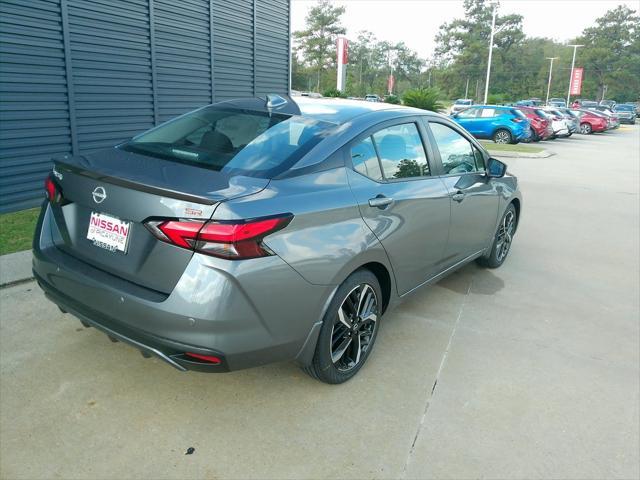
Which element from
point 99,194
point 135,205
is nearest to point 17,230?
point 99,194

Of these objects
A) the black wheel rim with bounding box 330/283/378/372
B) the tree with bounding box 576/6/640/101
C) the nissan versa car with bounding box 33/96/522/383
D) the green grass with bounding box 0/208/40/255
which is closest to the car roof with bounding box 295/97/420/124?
the nissan versa car with bounding box 33/96/522/383

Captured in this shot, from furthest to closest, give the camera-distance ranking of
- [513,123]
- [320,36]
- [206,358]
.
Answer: [320,36], [513,123], [206,358]

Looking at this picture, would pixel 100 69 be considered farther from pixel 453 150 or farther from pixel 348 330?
pixel 348 330

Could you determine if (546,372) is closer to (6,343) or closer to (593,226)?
(6,343)

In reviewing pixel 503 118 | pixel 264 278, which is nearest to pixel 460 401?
pixel 264 278

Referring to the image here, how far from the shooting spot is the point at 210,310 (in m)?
2.37

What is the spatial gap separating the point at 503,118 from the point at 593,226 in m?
14.3

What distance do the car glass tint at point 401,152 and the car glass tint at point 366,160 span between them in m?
0.07

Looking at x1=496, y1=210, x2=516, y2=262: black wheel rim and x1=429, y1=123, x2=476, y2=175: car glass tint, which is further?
x1=496, y1=210, x2=516, y2=262: black wheel rim

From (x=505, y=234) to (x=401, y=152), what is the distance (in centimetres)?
236

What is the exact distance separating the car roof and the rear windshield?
10cm

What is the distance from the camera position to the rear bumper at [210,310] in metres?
2.38

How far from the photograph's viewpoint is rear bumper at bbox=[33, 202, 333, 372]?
7.80 ft

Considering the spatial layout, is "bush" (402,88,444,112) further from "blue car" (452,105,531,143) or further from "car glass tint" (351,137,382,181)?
"car glass tint" (351,137,382,181)
